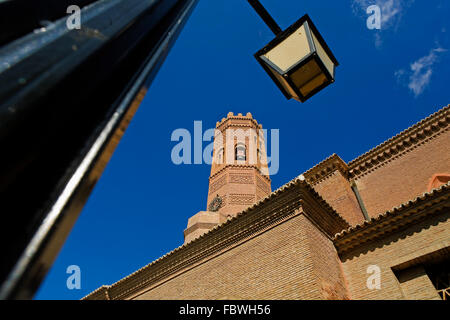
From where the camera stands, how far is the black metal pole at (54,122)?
0.52 m

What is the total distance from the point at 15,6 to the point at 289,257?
6.88m

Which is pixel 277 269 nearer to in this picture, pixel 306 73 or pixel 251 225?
pixel 251 225

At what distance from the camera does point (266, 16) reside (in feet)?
7.89

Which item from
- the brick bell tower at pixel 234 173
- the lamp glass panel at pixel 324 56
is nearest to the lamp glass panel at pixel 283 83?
the lamp glass panel at pixel 324 56

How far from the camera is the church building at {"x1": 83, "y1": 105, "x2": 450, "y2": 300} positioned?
257 inches

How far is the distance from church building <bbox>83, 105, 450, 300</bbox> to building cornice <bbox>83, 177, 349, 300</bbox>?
0.09 ft

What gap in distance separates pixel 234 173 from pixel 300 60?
14.9 meters

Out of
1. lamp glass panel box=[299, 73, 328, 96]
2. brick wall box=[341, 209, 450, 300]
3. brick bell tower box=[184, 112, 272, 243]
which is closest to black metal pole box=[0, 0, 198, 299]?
lamp glass panel box=[299, 73, 328, 96]

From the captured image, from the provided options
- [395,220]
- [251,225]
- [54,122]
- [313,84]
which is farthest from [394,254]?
[54,122]

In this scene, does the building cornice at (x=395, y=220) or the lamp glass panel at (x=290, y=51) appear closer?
the lamp glass panel at (x=290, y=51)

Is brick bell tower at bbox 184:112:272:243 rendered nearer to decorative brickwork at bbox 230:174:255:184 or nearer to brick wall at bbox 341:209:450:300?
decorative brickwork at bbox 230:174:255:184

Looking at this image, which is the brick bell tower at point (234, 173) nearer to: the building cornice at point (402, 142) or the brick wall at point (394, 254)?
the building cornice at point (402, 142)

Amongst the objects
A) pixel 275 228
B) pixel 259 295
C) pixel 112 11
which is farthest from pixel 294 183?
pixel 112 11

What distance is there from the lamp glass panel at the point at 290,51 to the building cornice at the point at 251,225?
5.37 m
